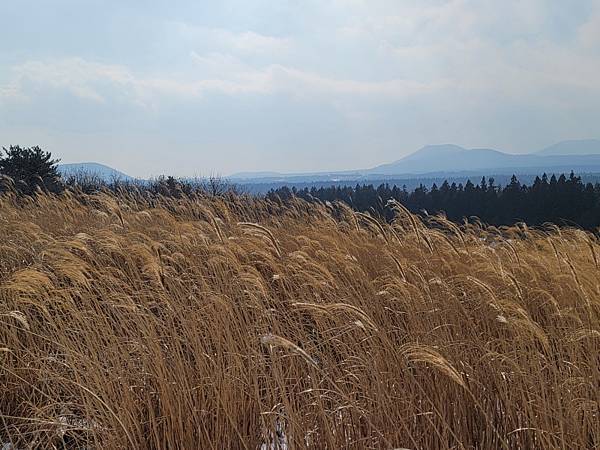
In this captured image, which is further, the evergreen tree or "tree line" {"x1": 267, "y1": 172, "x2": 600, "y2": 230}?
"tree line" {"x1": 267, "y1": 172, "x2": 600, "y2": 230}

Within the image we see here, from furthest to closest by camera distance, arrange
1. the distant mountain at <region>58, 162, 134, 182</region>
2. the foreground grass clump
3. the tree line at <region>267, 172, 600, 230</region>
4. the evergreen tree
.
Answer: the tree line at <region>267, 172, 600, 230</region> → the distant mountain at <region>58, 162, 134, 182</region> → the evergreen tree → the foreground grass clump

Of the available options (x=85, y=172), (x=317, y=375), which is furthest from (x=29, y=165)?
(x=85, y=172)

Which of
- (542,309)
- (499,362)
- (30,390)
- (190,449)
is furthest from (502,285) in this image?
(30,390)

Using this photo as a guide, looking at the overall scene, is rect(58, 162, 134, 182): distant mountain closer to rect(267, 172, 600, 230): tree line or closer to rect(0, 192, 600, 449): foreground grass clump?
rect(267, 172, 600, 230): tree line

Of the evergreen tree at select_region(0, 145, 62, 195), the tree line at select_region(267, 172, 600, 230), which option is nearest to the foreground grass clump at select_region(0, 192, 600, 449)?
the evergreen tree at select_region(0, 145, 62, 195)

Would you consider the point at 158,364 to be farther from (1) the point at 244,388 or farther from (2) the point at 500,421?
(2) the point at 500,421

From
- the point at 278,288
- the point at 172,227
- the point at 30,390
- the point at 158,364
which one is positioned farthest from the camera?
the point at 172,227

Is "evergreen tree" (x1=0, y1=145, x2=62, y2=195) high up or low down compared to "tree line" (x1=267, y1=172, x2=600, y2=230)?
up

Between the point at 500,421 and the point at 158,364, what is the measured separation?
164 centimetres

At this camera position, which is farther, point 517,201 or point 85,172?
point 85,172

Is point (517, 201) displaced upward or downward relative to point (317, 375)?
downward

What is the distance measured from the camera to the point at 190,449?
6.62ft

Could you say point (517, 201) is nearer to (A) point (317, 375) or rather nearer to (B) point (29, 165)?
(B) point (29, 165)

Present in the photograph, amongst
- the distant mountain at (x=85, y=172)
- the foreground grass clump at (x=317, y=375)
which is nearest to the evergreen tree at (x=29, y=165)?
the distant mountain at (x=85, y=172)
